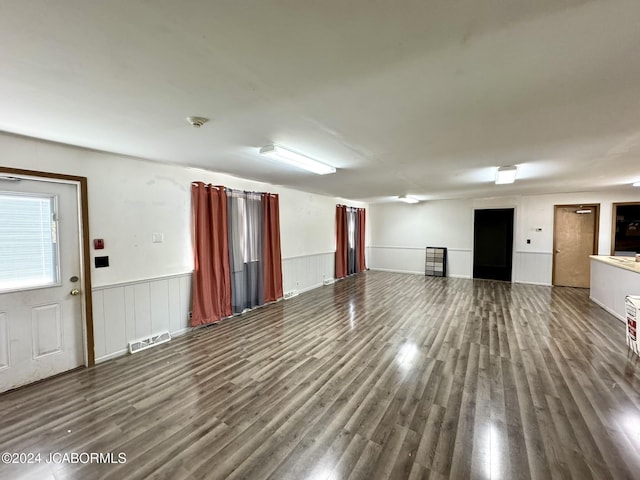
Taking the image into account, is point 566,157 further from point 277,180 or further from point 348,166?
point 277,180

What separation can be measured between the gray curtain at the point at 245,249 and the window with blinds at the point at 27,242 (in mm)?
2112

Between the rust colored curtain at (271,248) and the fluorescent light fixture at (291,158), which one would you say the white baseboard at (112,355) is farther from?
the fluorescent light fixture at (291,158)

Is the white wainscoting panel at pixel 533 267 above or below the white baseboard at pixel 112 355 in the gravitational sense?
above

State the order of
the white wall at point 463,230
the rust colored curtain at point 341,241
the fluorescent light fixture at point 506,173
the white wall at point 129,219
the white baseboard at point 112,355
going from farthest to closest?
the rust colored curtain at point 341,241 < the white wall at point 463,230 < the fluorescent light fixture at point 506,173 < the white baseboard at point 112,355 < the white wall at point 129,219

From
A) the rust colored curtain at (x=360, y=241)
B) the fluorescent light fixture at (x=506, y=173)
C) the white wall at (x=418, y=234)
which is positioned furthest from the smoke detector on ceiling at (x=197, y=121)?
the white wall at (x=418, y=234)

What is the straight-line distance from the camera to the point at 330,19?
43.7 inches

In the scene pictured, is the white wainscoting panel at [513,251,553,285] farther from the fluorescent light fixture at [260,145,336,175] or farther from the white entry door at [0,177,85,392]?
the white entry door at [0,177,85,392]

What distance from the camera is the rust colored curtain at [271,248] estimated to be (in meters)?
5.15

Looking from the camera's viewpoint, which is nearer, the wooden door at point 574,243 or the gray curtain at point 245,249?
the gray curtain at point 245,249

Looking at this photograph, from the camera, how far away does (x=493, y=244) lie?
7523mm

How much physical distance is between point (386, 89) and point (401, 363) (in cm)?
268

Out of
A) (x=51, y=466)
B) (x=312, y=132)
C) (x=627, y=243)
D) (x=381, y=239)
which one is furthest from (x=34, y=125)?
(x=627, y=243)

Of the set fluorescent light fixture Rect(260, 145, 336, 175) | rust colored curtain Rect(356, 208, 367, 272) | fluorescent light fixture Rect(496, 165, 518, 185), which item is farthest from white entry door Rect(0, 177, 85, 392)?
rust colored curtain Rect(356, 208, 367, 272)

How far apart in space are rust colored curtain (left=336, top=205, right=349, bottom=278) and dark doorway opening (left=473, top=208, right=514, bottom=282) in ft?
12.5
